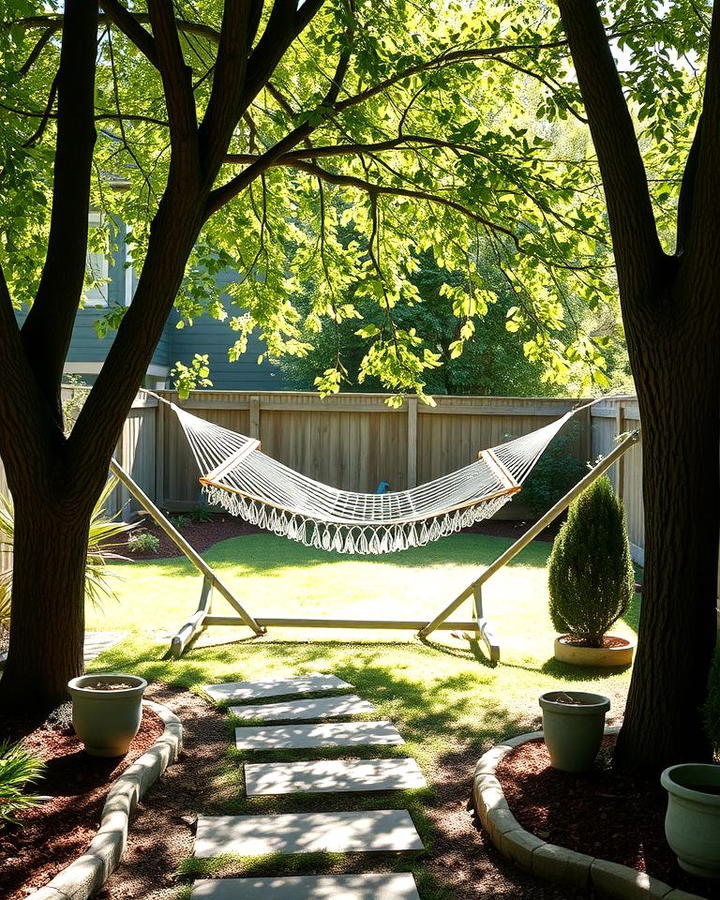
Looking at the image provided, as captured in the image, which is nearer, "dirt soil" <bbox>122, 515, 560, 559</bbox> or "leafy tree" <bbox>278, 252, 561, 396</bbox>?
"dirt soil" <bbox>122, 515, 560, 559</bbox>

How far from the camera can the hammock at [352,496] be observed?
17.8ft

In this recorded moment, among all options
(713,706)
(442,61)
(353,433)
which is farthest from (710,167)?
(353,433)

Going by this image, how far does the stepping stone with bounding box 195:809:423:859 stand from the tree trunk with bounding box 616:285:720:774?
31.4 inches

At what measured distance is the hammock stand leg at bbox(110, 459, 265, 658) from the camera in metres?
5.17

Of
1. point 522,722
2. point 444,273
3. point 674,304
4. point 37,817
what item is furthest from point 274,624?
point 444,273

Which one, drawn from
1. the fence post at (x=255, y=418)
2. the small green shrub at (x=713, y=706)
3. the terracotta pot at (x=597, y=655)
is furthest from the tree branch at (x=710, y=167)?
the fence post at (x=255, y=418)

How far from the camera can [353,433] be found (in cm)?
1068

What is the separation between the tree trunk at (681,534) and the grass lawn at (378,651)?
2.75 feet

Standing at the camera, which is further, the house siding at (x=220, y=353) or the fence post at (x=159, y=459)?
the house siding at (x=220, y=353)

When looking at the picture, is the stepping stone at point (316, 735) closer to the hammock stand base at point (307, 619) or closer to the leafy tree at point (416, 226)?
the leafy tree at point (416, 226)

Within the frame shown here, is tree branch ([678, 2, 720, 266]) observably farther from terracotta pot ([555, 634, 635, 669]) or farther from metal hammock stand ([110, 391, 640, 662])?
terracotta pot ([555, 634, 635, 669])

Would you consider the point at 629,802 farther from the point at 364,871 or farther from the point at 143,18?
the point at 143,18

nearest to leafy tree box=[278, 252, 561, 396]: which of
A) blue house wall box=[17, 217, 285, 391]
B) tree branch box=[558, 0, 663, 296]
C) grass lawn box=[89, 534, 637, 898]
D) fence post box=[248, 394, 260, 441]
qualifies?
blue house wall box=[17, 217, 285, 391]

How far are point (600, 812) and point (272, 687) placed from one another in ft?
6.90
